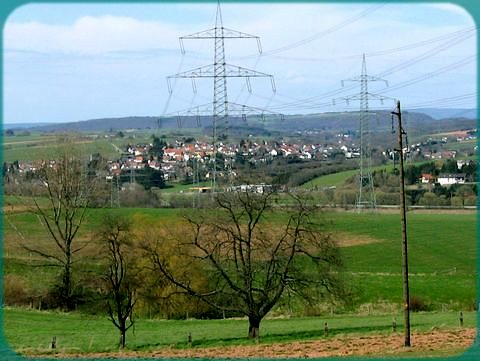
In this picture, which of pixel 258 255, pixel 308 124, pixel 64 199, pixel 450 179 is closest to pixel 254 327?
pixel 258 255

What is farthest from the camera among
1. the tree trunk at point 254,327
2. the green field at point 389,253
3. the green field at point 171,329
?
the green field at point 389,253

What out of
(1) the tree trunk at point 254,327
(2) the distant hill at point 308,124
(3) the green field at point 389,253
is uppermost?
(2) the distant hill at point 308,124

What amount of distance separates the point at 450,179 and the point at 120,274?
37769 millimetres

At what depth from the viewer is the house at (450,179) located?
52062 mm

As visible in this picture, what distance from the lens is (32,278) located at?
2941cm

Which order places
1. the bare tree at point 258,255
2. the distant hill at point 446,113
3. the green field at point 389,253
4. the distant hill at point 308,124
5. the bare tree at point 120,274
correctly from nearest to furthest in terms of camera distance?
the bare tree at point 258,255 → the bare tree at point 120,274 → the green field at point 389,253 → the distant hill at point 308,124 → the distant hill at point 446,113

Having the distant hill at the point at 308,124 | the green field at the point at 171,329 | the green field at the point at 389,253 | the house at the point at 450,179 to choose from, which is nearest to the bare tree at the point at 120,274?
the green field at the point at 171,329

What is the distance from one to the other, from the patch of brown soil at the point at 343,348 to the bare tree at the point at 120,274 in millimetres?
2493

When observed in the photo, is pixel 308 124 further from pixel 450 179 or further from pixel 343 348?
pixel 343 348

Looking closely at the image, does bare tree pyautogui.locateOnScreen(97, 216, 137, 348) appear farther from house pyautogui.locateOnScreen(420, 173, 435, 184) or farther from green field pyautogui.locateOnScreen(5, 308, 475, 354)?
house pyautogui.locateOnScreen(420, 173, 435, 184)

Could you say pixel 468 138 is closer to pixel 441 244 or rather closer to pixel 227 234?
pixel 441 244

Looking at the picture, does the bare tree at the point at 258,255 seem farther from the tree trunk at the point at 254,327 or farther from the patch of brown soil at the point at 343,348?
the patch of brown soil at the point at 343,348

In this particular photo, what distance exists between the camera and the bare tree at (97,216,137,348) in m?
18.4

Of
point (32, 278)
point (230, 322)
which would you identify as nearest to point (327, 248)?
point (230, 322)
